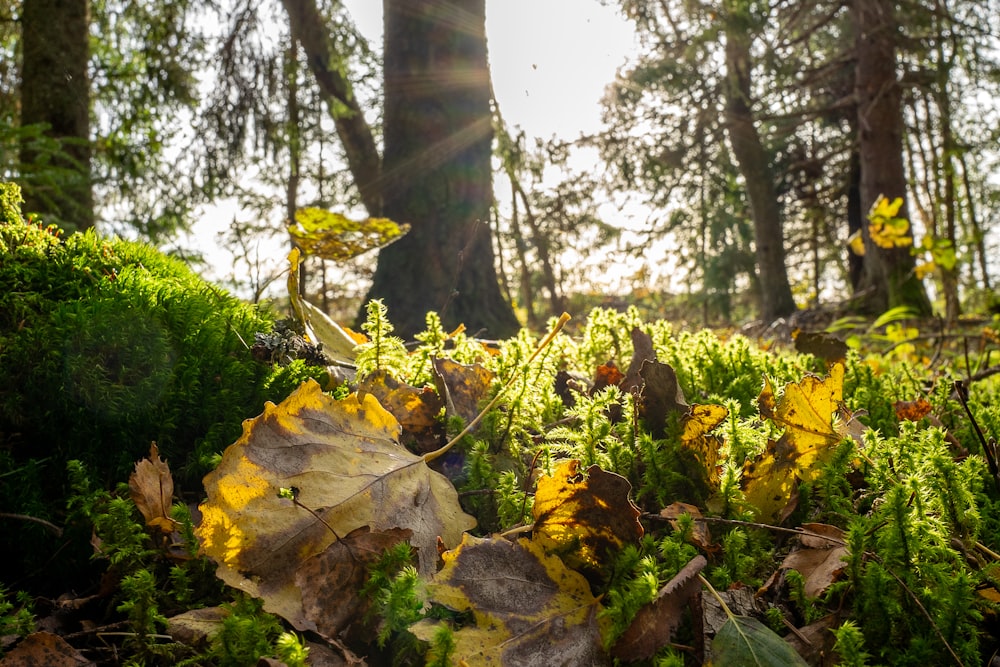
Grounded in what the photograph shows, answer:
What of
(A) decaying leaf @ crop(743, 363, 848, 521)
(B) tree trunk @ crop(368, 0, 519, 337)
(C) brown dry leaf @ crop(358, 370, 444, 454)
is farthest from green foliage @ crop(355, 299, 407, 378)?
(B) tree trunk @ crop(368, 0, 519, 337)

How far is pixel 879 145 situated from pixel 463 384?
10240 millimetres

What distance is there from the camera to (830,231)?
16109 mm

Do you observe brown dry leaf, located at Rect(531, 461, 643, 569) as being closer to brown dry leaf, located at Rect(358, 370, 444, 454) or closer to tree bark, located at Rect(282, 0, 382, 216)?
brown dry leaf, located at Rect(358, 370, 444, 454)

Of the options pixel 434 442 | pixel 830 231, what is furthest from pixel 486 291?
pixel 830 231

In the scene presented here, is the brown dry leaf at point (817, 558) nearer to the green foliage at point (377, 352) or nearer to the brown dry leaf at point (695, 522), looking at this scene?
the brown dry leaf at point (695, 522)

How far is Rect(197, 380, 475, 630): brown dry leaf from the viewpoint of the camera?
34.9 inches

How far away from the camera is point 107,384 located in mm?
1197

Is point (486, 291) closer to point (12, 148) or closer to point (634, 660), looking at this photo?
point (12, 148)

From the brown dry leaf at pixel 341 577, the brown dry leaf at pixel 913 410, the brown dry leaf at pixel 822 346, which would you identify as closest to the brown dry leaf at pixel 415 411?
the brown dry leaf at pixel 341 577

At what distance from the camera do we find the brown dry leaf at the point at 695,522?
3.38 feet

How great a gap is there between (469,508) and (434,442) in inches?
7.4

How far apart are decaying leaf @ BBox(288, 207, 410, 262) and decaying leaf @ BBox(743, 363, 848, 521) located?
55.0 inches

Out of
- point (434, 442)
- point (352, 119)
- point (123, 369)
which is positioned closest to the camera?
point (123, 369)

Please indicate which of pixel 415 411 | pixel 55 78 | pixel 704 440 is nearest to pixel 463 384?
pixel 415 411
